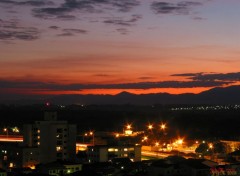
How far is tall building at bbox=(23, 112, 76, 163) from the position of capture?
19859 millimetres

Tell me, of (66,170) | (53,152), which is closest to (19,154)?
(53,152)

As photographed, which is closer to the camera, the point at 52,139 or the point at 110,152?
the point at 110,152

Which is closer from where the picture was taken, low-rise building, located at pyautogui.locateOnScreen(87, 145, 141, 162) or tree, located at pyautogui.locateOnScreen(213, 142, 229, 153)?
low-rise building, located at pyautogui.locateOnScreen(87, 145, 141, 162)

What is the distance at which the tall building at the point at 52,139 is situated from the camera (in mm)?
19859

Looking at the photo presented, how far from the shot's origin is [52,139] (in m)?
20.0

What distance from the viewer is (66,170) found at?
15.8 meters

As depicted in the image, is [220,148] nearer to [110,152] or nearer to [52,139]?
[110,152]

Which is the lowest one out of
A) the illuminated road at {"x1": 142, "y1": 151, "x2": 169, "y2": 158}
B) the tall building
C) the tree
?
the illuminated road at {"x1": 142, "y1": 151, "x2": 169, "y2": 158}

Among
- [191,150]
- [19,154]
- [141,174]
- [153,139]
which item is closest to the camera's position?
[141,174]

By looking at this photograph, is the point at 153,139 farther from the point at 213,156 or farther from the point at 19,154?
the point at 19,154

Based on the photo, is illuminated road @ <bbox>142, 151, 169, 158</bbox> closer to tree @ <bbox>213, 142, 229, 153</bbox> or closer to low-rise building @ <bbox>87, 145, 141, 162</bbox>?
low-rise building @ <bbox>87, 145, 141, 162</bbox>

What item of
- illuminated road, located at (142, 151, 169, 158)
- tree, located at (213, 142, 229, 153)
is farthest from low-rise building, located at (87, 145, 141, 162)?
tree, located at (213, 142, 229, 153)

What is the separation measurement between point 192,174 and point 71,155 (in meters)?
6.82

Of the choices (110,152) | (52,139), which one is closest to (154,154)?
(110,152)
